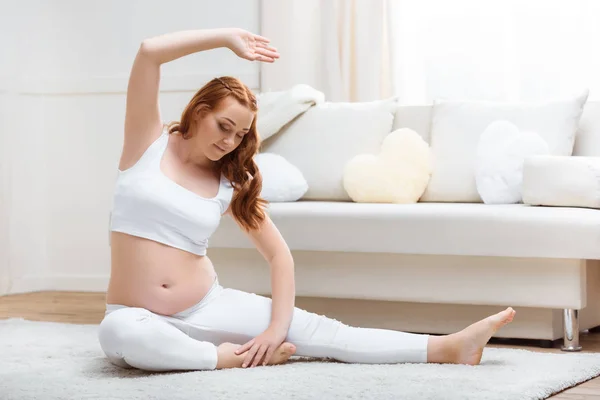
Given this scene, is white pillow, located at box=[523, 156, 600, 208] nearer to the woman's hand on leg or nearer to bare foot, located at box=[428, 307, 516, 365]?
bare foot, located at box=[428, 307, 516, 365]

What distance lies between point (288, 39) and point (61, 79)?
120 centimetres

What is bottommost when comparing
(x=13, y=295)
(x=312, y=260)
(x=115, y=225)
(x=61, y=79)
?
(x=13, y=295)

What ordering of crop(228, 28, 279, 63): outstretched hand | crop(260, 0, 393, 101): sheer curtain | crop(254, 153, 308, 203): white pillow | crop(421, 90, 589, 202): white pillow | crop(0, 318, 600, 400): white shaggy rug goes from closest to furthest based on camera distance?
crop(0, 318, 600, 400): white shaggy rug, crop(228, 28, 279, 63): outstretched hand, crop(421, 90, 589, 202): white pillow, crop(254, 153, 308, 203): white pillow, crop(260, 0, 393, 101): sheer curtain

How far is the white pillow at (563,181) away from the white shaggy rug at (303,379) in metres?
0.56

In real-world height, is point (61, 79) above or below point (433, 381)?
above

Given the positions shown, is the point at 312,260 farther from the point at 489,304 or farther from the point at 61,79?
the point at 61,79

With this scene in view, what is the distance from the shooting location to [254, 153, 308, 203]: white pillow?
3.32m

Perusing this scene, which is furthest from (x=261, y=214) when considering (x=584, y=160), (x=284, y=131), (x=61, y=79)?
(x=61, y=79)

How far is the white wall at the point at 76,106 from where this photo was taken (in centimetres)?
454

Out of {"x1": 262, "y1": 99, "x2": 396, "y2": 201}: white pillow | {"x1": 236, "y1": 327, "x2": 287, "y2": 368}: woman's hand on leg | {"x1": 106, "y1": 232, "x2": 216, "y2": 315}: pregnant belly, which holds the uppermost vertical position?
{"x1": 262, "y1": 99, "x2": 396, "y2": 201}: white pillow

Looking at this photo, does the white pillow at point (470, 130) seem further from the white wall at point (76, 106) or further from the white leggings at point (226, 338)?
the white wall at point (76, 106)

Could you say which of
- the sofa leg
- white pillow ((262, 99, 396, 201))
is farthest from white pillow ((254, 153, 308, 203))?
the sofa leg

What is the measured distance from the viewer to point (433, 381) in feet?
6.34

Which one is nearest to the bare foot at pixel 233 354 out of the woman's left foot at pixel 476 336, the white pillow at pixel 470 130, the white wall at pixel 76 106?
the woman's left foot at pixel 476 336
